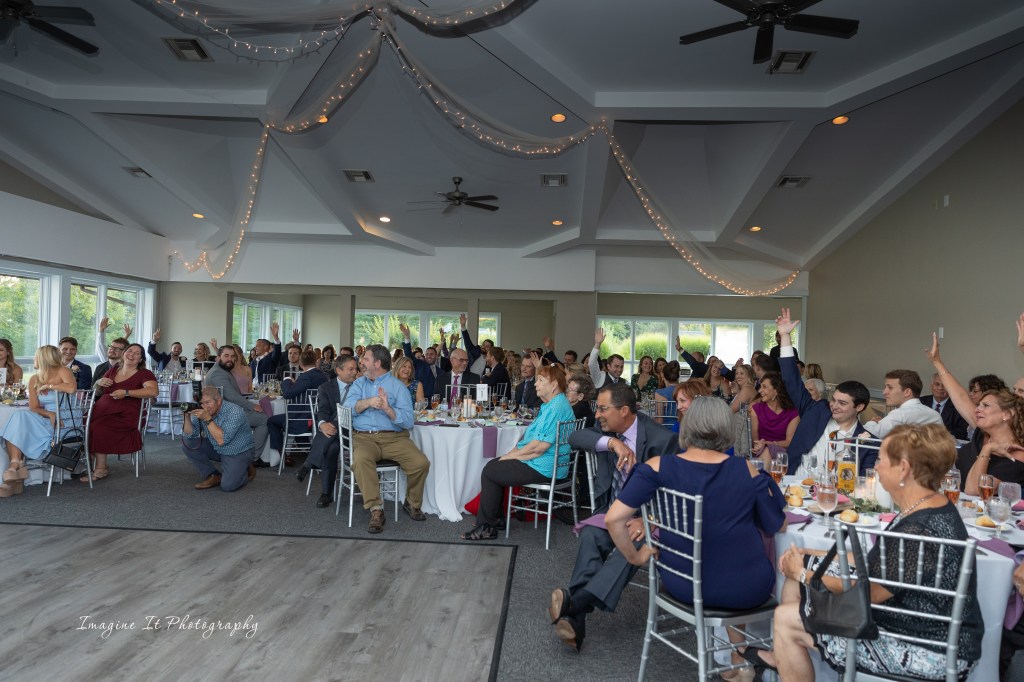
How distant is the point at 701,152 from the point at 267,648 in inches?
311

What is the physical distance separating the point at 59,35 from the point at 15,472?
3685 mm

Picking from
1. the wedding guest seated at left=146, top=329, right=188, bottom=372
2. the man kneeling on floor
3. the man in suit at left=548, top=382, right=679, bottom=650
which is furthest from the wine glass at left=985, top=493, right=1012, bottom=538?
the wedding guest seated at left=146, top=329, right=188, bottom=372

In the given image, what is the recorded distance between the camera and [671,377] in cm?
824

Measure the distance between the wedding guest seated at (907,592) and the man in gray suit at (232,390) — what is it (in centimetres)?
536

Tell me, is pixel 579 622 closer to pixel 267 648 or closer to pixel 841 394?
pixel 267 648

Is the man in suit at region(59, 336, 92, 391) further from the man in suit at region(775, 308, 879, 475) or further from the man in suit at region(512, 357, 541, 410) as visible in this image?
the man in suit at region(775, 308, 879, 475)

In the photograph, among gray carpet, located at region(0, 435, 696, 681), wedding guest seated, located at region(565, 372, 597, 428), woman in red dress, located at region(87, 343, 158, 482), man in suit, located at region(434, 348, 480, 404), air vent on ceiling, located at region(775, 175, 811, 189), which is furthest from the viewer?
air vent on ceiling, located at region(775, 175, 811, 189)

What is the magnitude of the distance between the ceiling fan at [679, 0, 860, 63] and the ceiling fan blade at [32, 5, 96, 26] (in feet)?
14.7

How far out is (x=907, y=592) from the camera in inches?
79.5

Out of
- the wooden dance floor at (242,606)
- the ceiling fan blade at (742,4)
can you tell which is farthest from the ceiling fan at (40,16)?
the ceiling fan blade at (742,4)

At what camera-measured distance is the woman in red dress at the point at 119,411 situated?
6270mm

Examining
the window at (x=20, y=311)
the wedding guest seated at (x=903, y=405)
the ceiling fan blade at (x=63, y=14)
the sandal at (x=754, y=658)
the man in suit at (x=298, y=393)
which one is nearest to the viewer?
the sandal at (x=754, y=658)

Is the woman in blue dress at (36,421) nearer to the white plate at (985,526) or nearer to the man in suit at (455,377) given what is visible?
the man in suit at (455,377)

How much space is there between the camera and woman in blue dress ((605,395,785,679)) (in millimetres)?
2457
